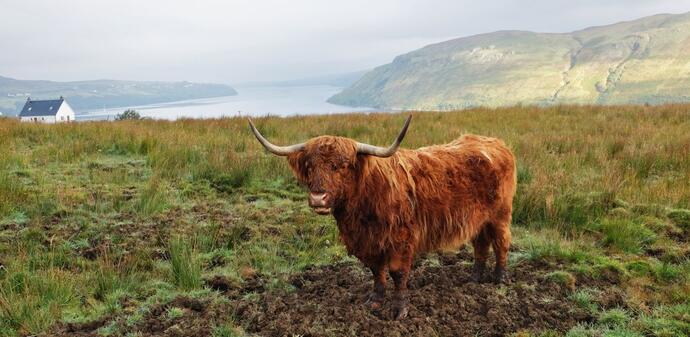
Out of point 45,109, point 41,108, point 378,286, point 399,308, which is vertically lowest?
point 399,308

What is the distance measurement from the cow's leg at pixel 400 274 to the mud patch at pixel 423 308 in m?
0.07

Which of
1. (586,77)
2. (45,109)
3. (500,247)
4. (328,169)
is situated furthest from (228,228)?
(586,77)

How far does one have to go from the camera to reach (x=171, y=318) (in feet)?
11.2

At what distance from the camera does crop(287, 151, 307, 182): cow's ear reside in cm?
314

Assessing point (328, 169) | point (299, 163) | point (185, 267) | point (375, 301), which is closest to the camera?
point (328, 169)

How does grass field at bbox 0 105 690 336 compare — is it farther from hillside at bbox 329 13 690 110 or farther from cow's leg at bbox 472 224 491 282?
hillside at bbox 329 13 690 110

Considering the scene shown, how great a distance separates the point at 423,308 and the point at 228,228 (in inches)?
99.2

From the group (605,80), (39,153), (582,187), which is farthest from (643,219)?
(605,80)

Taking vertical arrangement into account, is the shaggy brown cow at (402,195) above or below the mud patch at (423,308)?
above

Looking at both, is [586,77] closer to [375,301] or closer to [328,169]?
[375,301]

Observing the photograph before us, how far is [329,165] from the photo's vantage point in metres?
2.97

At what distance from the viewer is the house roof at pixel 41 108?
62344mm

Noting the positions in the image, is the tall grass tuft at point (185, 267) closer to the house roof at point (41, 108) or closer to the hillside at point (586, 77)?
the house roof at point (41, 108)

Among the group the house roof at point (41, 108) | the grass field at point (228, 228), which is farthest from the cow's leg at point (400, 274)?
the house roof at point (41, 108)
